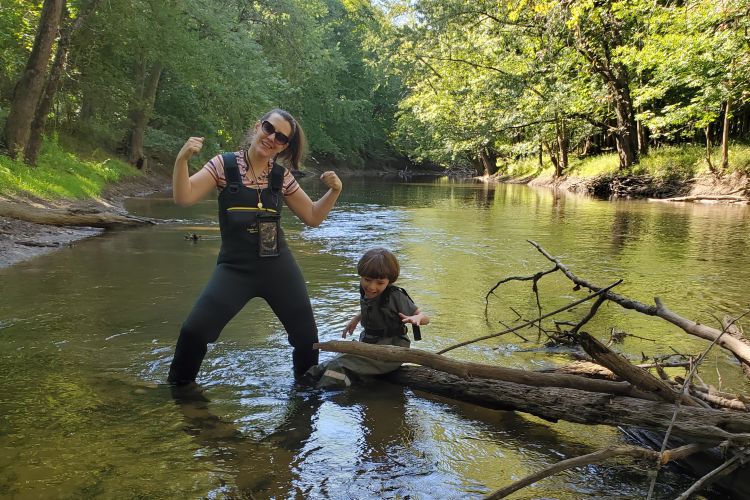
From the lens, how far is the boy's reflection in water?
2924 millimetres

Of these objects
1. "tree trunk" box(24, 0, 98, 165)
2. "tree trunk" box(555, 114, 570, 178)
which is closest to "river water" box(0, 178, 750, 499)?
"tree trunk" box(24, 0, 98, 165)

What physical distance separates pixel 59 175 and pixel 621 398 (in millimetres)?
15670

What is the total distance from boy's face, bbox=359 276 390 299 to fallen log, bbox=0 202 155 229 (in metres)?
8.99

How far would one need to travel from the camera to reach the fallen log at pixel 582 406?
280cm

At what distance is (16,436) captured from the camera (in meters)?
3.22

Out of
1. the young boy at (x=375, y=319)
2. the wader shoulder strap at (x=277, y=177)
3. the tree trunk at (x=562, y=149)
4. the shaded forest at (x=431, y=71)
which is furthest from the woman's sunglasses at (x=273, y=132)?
the tree trunk at (x=562, y=149)

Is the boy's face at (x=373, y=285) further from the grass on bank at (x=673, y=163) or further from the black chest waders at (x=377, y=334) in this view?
the grass on bank at (x=673, y=163)

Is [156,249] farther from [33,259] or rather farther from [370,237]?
[370,237]

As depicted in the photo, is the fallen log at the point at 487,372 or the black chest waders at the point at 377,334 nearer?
the fallen log at the point at 487,372

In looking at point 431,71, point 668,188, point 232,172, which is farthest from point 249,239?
point 431,71

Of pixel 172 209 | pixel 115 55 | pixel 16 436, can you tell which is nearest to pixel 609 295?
pixel 16 436

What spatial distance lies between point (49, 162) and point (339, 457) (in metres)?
16.7

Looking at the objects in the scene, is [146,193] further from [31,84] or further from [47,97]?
[31,84]

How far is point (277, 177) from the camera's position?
3928 millimetres
